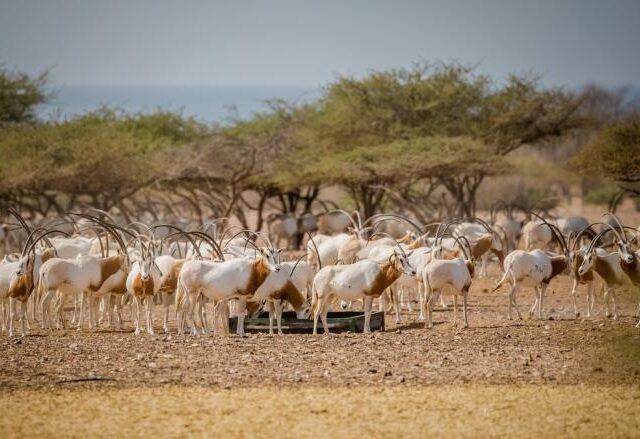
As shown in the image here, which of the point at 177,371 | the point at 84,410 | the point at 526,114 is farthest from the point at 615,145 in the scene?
the point at 84,410

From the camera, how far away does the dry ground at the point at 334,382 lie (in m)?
11.4

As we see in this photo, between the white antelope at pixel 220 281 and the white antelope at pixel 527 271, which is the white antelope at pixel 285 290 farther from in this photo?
the white antelope at pixel 527 271

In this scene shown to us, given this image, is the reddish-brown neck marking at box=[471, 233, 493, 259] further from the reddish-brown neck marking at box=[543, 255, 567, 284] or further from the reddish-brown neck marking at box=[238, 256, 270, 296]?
the reddish-brown neck marking at box=[238, 256, 270, 296]

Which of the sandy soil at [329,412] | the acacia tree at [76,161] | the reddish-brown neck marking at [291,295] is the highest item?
the acacia tree at [76,161]

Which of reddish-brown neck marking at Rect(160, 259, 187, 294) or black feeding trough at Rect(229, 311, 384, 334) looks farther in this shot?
reddish-brown neck marking at Rect(160, 259, 187, 294)

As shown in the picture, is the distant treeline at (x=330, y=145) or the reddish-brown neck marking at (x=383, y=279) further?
the distant treeline at (x=330, y=145)

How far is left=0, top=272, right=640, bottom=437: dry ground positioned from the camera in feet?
37.4

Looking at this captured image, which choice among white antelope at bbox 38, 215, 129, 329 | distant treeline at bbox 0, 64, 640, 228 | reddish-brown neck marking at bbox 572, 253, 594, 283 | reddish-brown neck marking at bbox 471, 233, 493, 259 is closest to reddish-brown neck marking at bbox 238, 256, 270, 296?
white antelope at bbox 38, 215, 129, 329

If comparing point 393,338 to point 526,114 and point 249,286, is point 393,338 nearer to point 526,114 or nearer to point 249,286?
point 249,286

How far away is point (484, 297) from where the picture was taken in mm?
24438

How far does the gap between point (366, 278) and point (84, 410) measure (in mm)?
6826

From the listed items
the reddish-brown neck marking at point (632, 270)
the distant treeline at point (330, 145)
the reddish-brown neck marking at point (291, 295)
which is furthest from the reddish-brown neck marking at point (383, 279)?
the distant treeline at point (330, 145)

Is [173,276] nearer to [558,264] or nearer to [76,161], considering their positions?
[558,264]

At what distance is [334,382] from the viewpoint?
13422mm
